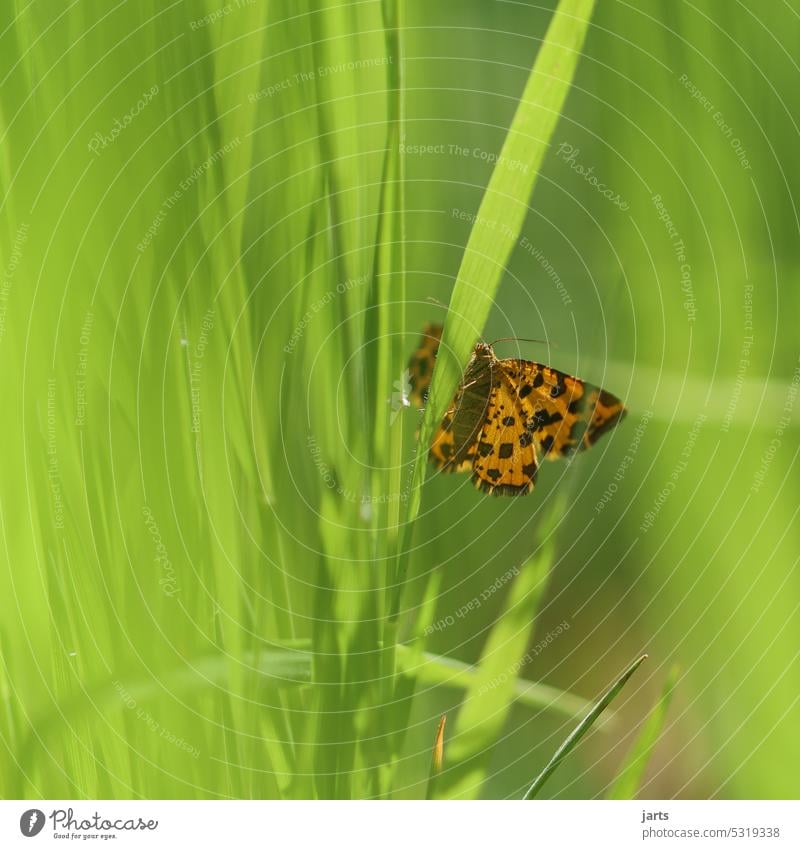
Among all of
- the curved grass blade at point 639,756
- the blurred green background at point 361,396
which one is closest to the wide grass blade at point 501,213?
the blurred green background at point 361,396

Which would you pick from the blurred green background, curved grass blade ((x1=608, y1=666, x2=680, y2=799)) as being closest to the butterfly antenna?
the blurred green background

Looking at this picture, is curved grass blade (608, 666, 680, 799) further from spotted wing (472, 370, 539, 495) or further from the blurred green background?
spotted wing (472, 370, 539, 495)

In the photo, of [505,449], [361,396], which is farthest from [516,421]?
[361,396]

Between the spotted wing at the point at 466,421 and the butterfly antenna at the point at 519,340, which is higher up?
the butterfly antenna at the point at 519,340

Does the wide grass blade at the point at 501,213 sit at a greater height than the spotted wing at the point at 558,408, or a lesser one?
greater

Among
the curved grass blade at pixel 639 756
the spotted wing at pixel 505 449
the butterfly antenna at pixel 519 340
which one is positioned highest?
the butterfly antenna at pixel 519 340

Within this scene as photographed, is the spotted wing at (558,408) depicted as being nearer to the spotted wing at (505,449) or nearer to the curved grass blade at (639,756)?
the spotted wing at (505,449)

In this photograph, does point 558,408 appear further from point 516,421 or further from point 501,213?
point 501,213
